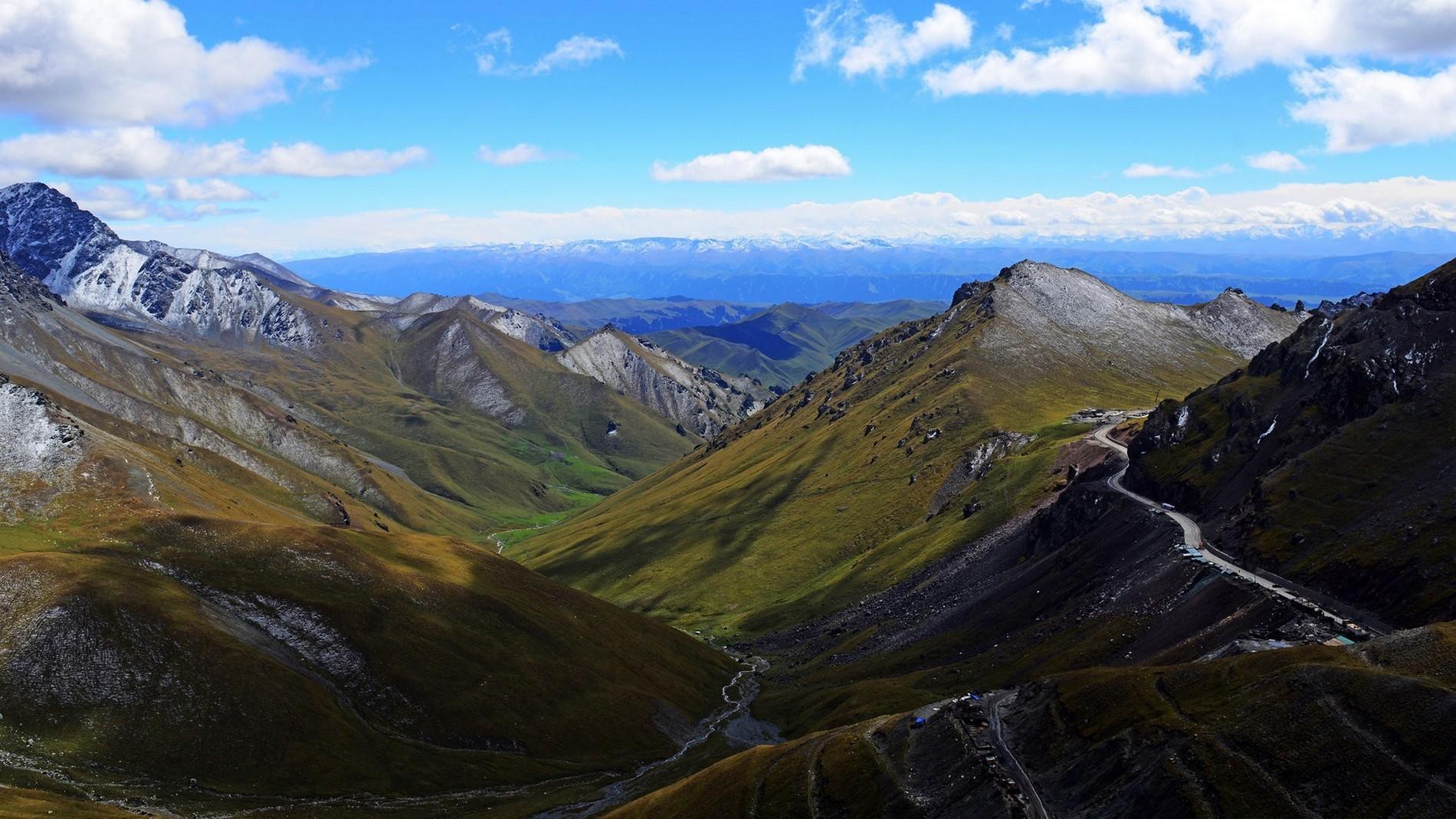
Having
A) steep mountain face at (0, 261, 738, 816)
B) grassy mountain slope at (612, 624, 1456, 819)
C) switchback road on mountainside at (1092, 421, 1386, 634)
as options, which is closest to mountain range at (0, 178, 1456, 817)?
grassy mountain slope at (612, 624, 1456, 819)

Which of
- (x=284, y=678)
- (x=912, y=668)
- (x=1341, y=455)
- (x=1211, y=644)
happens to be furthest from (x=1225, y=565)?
(x=284, y=678)

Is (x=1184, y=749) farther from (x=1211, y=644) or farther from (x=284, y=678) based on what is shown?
(x=284, y=678)

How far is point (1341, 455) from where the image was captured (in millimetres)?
145625

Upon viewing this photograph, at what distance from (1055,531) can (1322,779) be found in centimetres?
12014

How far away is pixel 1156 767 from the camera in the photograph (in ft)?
254

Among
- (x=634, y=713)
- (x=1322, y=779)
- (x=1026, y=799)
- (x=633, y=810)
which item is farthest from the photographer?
(x=634, y=713)

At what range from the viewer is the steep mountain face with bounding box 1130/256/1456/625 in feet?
384

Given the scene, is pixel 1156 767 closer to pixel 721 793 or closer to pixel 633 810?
pixel 721 793

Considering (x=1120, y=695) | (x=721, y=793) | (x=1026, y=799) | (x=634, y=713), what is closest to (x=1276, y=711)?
(x=1120, y=695)

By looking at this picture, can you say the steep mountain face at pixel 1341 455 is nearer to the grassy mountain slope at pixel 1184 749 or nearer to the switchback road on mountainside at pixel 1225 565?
the switchback road on mountainside at pixel 1225 565

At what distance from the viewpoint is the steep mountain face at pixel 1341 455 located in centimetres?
11694

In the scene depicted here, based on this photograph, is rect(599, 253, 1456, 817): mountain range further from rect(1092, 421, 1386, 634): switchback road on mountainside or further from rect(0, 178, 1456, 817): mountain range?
rect(1092, 421, 1386, 634): switchback road on mountainside

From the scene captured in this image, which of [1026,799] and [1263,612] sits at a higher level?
[1263,612]

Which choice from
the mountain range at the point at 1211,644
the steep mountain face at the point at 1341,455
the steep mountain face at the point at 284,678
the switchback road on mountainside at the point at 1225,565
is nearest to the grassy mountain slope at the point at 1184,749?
the mountain range at the point at 1211,644
